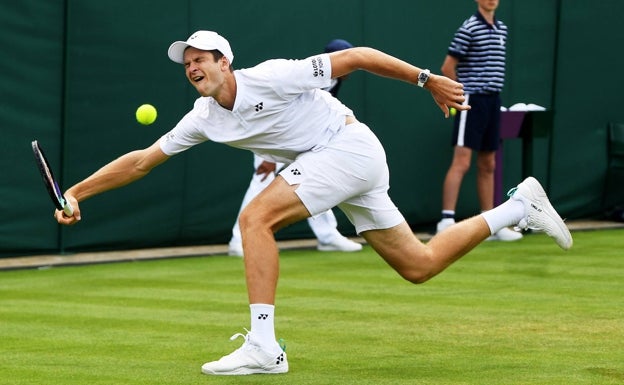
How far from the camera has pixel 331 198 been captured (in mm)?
6719

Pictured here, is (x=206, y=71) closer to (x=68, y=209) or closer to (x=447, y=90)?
(x=68, y=209)

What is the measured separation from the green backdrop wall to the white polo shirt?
17.0ft

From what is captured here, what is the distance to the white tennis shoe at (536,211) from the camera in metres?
7.60

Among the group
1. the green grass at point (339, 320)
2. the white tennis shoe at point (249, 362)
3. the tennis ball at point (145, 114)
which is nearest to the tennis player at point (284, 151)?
the white tennis shoe at point (249, 362)

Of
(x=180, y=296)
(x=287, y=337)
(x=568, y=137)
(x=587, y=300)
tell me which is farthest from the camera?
(x=568, y=137)

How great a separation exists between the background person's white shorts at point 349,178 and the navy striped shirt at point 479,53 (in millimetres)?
5937

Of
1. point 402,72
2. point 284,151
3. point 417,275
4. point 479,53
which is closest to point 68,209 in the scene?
point 284,151

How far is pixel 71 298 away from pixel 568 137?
7.36 meters

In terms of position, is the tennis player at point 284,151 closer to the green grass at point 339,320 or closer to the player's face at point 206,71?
the player's face at point 206,71

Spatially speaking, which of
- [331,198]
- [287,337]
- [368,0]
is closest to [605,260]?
[368,0]

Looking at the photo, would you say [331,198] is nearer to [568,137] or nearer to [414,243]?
[414,243]

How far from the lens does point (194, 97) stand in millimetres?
12742

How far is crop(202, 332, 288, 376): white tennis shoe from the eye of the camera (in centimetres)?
649

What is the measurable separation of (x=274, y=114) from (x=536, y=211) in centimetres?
169
